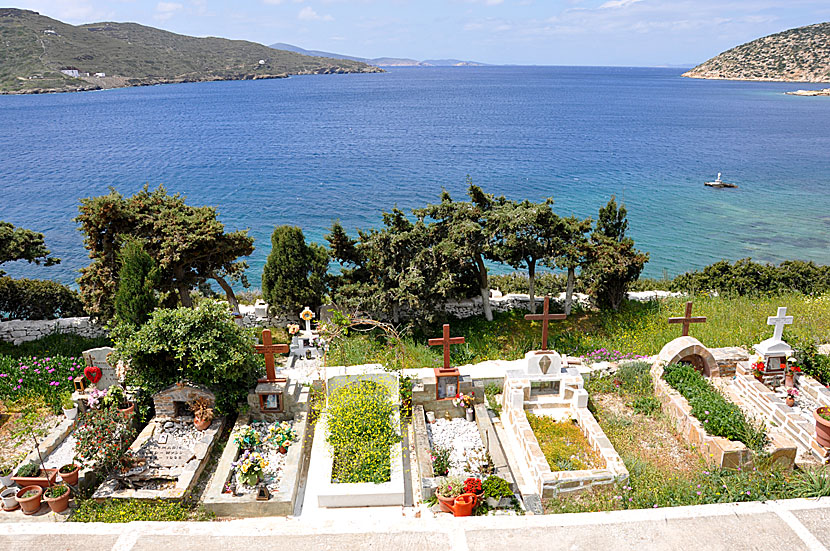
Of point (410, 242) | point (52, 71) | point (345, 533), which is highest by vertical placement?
point (52, 71)

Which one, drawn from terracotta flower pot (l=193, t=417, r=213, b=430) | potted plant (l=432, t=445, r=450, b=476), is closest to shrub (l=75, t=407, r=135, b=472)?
terracotta flower pot (l=193, t=417, r=213, b=430)

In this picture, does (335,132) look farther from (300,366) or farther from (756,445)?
(756,445)

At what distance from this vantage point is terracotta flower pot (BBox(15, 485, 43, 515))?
812cm

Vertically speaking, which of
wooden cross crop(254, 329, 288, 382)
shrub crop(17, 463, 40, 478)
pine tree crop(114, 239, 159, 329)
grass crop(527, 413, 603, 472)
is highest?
pine tree crop(114, 239, 159, 329)

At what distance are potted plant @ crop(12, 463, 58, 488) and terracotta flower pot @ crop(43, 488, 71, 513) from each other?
29 cm

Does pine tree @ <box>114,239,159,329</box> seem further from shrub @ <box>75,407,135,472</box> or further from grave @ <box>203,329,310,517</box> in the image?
grave @ <box>203,329,310,517</box>

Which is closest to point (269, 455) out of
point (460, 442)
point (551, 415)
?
point (460, 442)

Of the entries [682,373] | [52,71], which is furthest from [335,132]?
[52,71]

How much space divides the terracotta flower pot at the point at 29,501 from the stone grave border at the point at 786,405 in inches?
487

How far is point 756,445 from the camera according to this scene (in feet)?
28.9

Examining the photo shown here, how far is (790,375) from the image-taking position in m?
11.3

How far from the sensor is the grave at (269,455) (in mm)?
8219

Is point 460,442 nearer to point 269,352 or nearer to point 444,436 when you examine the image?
point 444,436

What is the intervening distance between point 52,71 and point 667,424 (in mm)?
171806
